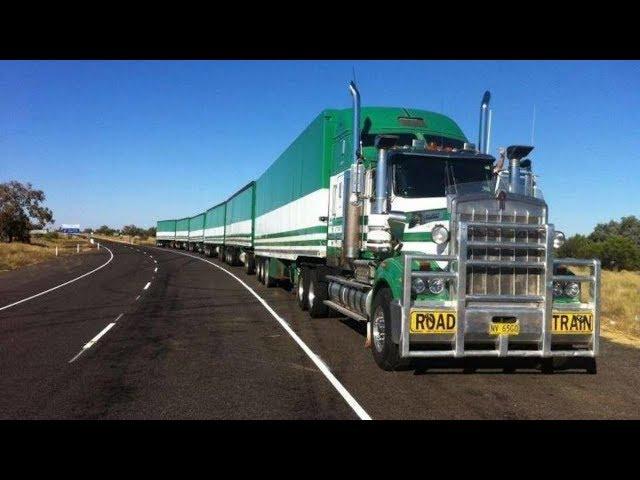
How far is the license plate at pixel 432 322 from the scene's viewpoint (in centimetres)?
789

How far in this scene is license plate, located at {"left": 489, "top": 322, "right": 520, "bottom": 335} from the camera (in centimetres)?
800

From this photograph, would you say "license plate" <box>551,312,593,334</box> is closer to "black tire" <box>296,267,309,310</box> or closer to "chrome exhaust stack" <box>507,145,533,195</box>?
"chrome exhaust stack" <box>507,145,533,195</box>

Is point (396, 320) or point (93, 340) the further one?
point (93, 340)

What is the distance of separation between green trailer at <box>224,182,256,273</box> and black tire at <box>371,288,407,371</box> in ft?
61.7

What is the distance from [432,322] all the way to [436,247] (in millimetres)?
1253

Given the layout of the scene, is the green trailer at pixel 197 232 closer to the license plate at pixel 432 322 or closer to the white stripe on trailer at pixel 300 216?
the white stripe on trailer at pixel 300 216

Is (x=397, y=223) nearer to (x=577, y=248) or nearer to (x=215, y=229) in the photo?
(x=215, y=229)

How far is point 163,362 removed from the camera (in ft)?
30.1

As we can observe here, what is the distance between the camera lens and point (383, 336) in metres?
8.96

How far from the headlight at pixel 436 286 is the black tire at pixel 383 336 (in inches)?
26.7

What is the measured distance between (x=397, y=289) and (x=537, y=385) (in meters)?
2.16

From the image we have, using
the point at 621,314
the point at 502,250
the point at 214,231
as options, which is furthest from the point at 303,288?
the point at 214,231
